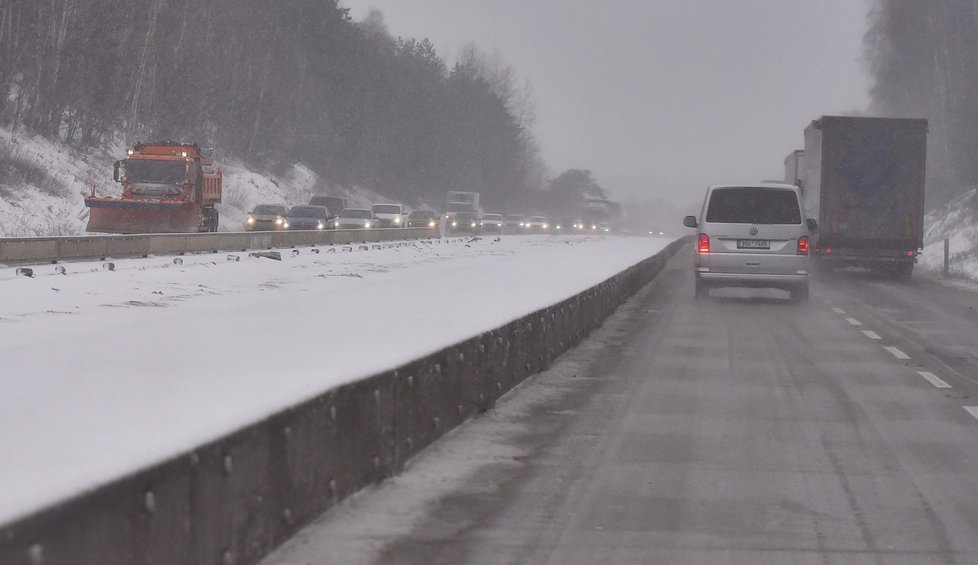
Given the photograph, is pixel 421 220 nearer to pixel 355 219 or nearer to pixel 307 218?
pixel 355 219

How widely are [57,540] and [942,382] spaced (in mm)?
10272

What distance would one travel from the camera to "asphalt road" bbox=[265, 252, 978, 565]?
604 centimetres

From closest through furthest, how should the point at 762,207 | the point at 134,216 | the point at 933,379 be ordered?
the point at 933,379, the point at 762,207, the point at 134,216

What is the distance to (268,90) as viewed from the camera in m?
81.0

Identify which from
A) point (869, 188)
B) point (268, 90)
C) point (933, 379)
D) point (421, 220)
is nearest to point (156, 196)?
point (869, 188)

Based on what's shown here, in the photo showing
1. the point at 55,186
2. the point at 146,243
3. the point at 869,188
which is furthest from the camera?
the point at 55,186

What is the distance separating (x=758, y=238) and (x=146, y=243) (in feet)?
52.9

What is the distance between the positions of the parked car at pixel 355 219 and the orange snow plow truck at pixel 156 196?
18.2 metres

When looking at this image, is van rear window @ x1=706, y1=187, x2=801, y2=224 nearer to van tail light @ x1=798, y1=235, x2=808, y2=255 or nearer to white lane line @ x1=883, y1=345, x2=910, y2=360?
van tail light @ x1=798, y1=235, x2=808, y2=255

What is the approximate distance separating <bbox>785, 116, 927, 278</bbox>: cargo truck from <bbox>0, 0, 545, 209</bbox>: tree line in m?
30.6

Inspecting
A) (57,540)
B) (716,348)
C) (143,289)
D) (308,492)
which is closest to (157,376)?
(308,492)

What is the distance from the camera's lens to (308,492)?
6176 millimetres

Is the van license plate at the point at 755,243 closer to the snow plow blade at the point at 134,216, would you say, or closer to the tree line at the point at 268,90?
the snow plow blade at the point at 134,216

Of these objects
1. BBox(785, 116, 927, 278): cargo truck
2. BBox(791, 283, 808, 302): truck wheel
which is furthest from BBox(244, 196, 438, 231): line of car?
BBox(791, 283, 808, 302): truck wheel
